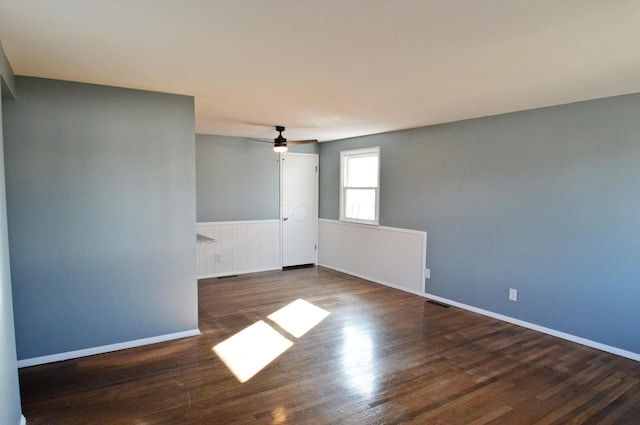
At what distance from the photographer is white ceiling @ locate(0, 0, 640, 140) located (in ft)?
5.66

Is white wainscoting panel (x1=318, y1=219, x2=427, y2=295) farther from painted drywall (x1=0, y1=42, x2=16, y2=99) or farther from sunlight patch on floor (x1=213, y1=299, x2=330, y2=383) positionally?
painted drywall (x1=0, y1=42, x2=16, y2=99)

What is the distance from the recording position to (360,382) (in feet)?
9.12

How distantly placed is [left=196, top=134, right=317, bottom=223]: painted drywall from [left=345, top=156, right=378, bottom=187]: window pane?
1110 mm

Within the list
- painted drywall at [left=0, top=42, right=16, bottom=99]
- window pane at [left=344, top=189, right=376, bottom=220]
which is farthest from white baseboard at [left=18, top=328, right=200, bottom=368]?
window pane at [left=344, top=189, right=376, bottom=220]

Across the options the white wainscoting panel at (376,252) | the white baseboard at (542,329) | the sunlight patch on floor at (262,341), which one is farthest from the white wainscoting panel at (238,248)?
the white baseboard at (542,329)

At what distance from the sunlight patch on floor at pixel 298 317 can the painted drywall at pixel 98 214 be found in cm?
96

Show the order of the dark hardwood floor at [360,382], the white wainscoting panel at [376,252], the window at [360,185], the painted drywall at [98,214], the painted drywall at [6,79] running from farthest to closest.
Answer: the window at [360,185]
the white wainscoting panel at [376,252]
the painted drywall at [98,214]
the dark hardwood floor at [360,382]
the painted drywall at [6,79]

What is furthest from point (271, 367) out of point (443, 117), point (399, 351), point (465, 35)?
point (443, 117)

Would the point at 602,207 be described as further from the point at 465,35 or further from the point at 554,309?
the point at 465,35

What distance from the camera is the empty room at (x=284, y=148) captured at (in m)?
2.01

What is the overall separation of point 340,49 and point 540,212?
2849 millimetres

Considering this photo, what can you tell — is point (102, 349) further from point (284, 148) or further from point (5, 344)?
point (284, 148)

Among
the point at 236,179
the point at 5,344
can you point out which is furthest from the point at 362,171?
the point at 5,344

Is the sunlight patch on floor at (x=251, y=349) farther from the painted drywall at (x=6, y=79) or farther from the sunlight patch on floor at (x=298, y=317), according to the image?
the painted drywall at (x=6, y=79)
